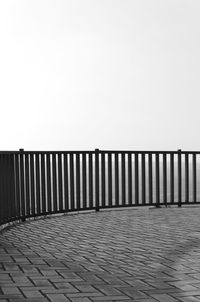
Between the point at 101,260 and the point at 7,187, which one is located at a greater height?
the point at 7,187

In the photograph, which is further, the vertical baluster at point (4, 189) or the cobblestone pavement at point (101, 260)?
the vertical baluster at point (4, 189)

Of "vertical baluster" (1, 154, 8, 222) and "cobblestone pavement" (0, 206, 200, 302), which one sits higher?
"vertical baluster" (1, 154, 8, 222)

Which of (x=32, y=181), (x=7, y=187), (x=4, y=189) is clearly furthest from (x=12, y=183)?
(x=32, y=181)

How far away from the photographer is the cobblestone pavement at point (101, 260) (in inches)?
195

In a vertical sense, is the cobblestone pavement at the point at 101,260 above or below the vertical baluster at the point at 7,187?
below

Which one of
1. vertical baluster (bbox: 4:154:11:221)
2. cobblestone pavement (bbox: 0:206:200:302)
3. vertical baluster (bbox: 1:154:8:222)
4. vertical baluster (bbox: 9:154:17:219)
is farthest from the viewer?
vertical baluster (bbox: 9:154:17:219)

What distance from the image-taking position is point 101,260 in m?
6.40

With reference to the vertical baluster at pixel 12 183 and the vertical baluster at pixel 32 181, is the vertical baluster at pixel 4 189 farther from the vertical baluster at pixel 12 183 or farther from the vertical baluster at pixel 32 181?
the vertical baluster at pixel 32 181

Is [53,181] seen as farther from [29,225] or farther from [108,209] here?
[108,209]

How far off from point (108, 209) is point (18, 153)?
10.8 ft

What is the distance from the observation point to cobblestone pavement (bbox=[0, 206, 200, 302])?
496 centimetres

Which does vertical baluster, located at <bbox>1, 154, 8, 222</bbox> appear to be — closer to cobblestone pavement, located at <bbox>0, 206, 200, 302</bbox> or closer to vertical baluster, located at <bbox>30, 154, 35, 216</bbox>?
cobblestone pavement, located at <bbox>0, 206, 200, 302</bbox>

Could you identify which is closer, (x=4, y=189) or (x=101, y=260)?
(x=101, y=260)

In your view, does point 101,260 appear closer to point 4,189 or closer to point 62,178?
point 4,189
